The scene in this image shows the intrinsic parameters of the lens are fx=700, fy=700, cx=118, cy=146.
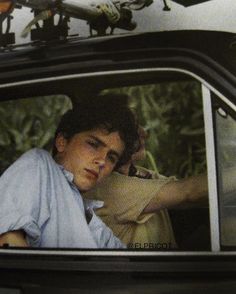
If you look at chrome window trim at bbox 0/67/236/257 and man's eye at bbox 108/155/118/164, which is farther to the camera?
man's eye at bbox 108/155/118/164

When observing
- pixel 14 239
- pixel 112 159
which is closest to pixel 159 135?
pixel 112 159

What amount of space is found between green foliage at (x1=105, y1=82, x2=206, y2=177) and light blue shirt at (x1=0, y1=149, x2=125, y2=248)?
346mm

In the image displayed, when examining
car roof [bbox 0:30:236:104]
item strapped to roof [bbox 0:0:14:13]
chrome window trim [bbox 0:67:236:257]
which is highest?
item strapped to roof [bbox 0:0:14:13]

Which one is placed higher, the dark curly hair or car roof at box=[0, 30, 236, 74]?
car roof at box=[0, 30, 236, 74]

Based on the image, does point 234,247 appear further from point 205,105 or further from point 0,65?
point 0,65

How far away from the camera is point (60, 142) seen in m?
2.85

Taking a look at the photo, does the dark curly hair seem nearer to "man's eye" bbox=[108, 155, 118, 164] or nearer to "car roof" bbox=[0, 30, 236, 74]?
"man's eye" bbox=[108, 155, 118, 164]

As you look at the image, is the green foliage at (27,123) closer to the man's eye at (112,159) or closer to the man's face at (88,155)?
the man's face at (88,155)

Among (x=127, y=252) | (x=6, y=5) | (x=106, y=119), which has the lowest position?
(x=127, y=252)

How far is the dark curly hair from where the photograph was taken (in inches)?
109

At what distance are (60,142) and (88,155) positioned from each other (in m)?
0.13

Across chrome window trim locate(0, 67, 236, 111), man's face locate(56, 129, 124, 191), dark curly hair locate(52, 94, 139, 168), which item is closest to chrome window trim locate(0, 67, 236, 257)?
chrome window trim locate(0, 67, 236, 111)

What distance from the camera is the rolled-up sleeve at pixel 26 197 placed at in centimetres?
286

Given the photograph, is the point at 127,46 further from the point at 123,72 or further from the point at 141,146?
the point at 141,146
